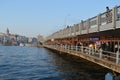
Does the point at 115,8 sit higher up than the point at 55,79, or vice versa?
the point at 115,8

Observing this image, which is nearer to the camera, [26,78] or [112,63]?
[112,63]

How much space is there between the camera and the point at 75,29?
4362cm

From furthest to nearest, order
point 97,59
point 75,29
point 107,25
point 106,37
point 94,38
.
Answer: point 75,29, point 94,38, point 106,37, point 97,59, point 107,25

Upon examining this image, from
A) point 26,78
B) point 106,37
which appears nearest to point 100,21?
point 106,37

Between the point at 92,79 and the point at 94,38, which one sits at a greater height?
the point at 94,38

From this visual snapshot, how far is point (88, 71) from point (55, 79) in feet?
19.8

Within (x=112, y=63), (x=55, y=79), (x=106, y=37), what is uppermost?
(x=106, y=37)

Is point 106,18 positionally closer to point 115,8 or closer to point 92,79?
point 115,8

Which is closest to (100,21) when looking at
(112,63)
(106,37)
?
(106,37)

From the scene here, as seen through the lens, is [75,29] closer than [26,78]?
No

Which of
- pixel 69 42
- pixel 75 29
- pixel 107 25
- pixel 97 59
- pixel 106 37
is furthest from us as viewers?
pixel 69 42

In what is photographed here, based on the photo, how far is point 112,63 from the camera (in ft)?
75.5

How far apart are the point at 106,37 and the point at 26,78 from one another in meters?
9.89

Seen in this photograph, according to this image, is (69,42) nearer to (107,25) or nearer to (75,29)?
(75,29)
